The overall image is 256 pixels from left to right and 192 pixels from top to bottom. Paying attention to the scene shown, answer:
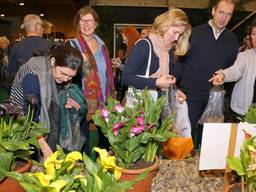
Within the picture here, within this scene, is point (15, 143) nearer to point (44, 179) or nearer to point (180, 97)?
point (44, 179)

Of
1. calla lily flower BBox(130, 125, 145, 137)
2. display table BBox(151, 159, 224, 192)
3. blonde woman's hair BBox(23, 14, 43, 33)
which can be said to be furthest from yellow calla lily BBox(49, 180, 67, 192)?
blonde woman's hair BBox(23, 14, 43, 33)

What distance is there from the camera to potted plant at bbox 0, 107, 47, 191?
2.99 feet

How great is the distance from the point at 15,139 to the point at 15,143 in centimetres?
4

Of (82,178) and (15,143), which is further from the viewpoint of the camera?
(15,143)

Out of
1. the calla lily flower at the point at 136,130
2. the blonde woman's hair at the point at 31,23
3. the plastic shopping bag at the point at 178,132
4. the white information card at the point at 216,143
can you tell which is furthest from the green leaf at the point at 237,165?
the blonde woman's hair at the point at 31,23

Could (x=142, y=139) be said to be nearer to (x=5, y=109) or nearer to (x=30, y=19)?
(x=5, y=109)

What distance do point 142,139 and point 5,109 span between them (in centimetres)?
40

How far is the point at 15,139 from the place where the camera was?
0.98 meters

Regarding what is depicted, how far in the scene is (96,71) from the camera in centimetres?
251

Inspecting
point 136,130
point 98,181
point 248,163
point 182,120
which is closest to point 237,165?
point 248,163

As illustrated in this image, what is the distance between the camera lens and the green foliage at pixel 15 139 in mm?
920

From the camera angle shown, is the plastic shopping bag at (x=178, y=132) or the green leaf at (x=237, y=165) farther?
the plastic shopping bag at (x=178, y=132)

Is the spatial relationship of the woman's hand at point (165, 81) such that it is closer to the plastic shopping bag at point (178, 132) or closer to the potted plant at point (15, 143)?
the plastic shopping bag at point (178, 132)

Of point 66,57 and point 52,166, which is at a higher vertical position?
point 66,57
